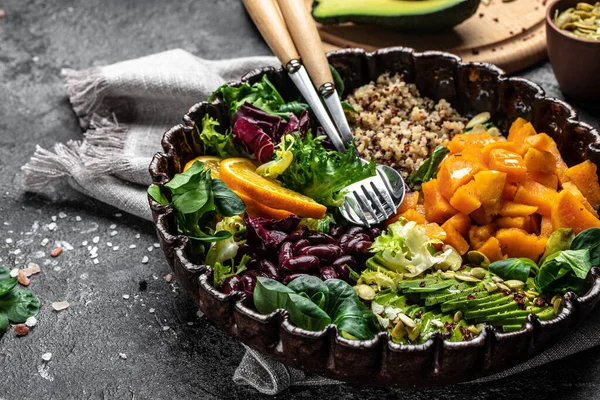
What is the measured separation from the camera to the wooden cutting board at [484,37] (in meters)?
3.44

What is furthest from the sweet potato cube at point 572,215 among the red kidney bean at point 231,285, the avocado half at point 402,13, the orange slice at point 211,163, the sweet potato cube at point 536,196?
the avocado half at point 402,13

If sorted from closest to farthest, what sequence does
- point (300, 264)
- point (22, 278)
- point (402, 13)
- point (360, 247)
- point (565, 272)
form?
point (565, 272) → point (300, 264) → point (360, 247) → point (22, 278) → point (402, 13)

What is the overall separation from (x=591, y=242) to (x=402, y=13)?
143 cm

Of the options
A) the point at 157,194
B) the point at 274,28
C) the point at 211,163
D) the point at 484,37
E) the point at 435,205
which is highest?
the point at 274,28

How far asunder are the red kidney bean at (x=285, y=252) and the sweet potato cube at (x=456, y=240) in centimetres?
47

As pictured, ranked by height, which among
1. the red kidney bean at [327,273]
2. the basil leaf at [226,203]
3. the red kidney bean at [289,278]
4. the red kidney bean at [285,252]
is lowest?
the red kidney bean at [327,273]

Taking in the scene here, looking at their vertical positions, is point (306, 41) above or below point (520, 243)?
above

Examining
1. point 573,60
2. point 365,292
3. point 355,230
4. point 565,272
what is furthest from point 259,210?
point 573,60

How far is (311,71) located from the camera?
2.84m

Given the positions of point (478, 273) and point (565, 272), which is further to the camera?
point (478, 273)

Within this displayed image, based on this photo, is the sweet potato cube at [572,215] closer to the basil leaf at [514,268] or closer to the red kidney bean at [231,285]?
the basil leaf at [514,268]

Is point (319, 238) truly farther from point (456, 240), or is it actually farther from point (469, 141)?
point (469, 141)

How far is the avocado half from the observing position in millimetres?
3359

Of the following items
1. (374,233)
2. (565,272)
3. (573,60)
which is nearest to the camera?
(565,272)
